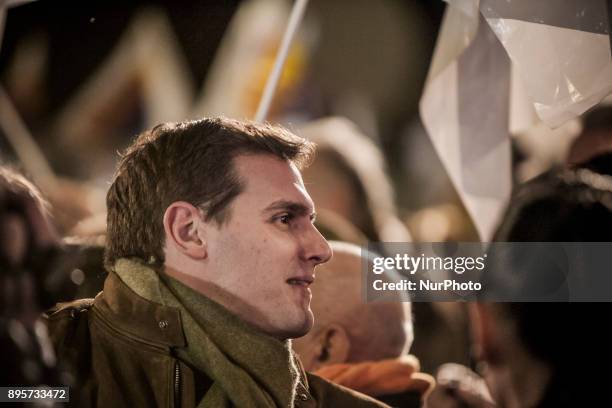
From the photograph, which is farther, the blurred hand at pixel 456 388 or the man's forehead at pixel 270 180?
the blurred hand at pixel 456 388

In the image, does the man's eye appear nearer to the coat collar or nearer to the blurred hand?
the coat collar

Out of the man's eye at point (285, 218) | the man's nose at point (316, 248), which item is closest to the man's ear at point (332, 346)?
the man's nose at point (316, 248)

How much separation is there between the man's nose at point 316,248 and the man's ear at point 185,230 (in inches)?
11.7

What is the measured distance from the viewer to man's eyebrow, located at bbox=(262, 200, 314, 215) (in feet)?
7.23

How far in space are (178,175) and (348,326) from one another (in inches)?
27.0

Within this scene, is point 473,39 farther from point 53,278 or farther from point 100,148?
point 53,278

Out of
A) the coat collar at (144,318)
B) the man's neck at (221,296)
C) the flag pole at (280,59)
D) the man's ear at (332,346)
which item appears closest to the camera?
the coat collar at (144,318)

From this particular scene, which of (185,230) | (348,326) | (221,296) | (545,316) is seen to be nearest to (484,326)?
(545,316)

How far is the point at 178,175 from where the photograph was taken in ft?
7.22

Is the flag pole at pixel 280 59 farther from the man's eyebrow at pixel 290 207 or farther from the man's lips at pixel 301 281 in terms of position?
the man's lips at pixel 301 281

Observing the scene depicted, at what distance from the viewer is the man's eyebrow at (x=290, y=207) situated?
2.20 metres

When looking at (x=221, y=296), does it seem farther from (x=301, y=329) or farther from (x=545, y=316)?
(x=545, y=316)

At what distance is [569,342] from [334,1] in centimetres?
130

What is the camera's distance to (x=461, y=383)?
7.73 ft
